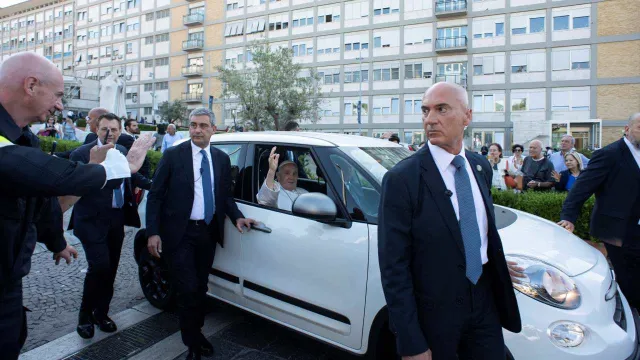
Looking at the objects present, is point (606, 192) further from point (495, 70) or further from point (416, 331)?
point (495, 70)

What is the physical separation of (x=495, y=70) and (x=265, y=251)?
38.7m

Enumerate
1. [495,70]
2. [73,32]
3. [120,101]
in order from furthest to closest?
1. [73,32]
2. [495,70]
3. [120,101]

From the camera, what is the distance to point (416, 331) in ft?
5.86

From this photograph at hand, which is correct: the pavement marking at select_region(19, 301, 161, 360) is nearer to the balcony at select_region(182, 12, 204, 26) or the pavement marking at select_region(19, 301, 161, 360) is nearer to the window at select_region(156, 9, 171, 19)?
the balcony at select_region(182, 12, 204, 26)

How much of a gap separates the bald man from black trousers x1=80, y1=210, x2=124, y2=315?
5.63ft

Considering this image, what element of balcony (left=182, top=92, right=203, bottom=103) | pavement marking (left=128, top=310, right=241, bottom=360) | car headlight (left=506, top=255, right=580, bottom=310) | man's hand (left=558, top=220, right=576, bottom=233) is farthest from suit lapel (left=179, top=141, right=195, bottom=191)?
balcony (left=182, top=92, right=203, bottom=103)

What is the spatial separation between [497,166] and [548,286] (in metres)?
6.07

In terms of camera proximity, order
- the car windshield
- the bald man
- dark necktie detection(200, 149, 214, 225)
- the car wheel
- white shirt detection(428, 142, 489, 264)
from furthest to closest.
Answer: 1. the car wheel
2. dark necktie detection(200, 149, 214, 225)
3. the car windshield
4. white shirt detection(428, 142, 489, 264)
5. the bald man

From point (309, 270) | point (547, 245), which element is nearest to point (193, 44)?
point (309, 270)

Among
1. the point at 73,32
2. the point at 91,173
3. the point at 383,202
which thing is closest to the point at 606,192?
the point at 383,202

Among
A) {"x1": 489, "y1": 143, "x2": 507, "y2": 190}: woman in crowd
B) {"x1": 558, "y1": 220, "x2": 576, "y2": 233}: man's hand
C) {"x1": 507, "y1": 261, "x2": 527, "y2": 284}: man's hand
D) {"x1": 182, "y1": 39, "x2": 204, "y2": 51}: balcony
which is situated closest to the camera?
{"x1": 507, "y1": 261, "x2": 527, "y2": 284}: man's hand

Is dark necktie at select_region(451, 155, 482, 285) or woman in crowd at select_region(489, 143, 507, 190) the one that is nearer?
dark necktie at select_region(451, 155, 482, 285)

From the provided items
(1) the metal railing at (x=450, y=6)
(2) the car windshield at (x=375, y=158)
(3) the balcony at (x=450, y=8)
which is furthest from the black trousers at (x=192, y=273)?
(1) the metal railing at (x=450, y=6)

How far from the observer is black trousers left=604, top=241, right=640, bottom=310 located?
3424 millimetres
